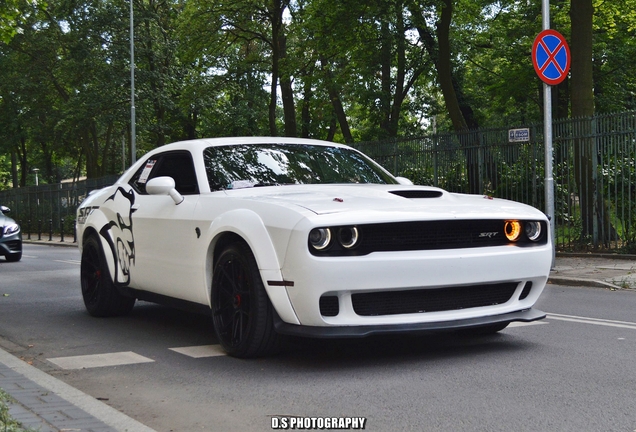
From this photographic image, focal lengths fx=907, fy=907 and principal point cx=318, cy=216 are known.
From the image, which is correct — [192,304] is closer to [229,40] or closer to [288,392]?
[288,392]

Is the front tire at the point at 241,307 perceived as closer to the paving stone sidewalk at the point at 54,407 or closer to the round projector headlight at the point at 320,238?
the round projector headlight at the point at 320,238

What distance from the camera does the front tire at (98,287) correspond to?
8492 millimetres

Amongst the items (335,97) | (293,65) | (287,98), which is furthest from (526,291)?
(335,97)

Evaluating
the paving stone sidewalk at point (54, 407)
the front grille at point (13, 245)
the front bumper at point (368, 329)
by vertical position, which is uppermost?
the front bumper at point (368, 329)

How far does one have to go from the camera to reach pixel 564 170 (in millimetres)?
16703

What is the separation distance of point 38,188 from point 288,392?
43.0 metres

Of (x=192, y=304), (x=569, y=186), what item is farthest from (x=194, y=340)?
(x=569, y=186)

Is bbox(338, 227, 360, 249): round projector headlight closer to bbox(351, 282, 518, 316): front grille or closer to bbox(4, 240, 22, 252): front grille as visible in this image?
bbox(351, 282, 518, 316): front grille

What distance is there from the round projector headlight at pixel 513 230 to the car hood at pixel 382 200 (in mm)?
65

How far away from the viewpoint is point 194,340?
7.22 m

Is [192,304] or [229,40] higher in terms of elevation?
[229,40]

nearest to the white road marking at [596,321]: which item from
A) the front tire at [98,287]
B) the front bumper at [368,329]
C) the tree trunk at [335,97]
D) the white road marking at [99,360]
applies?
the front bumper at [368,329]

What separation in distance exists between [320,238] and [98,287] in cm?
380

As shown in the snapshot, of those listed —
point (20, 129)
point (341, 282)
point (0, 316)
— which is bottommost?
point (0, 316)
